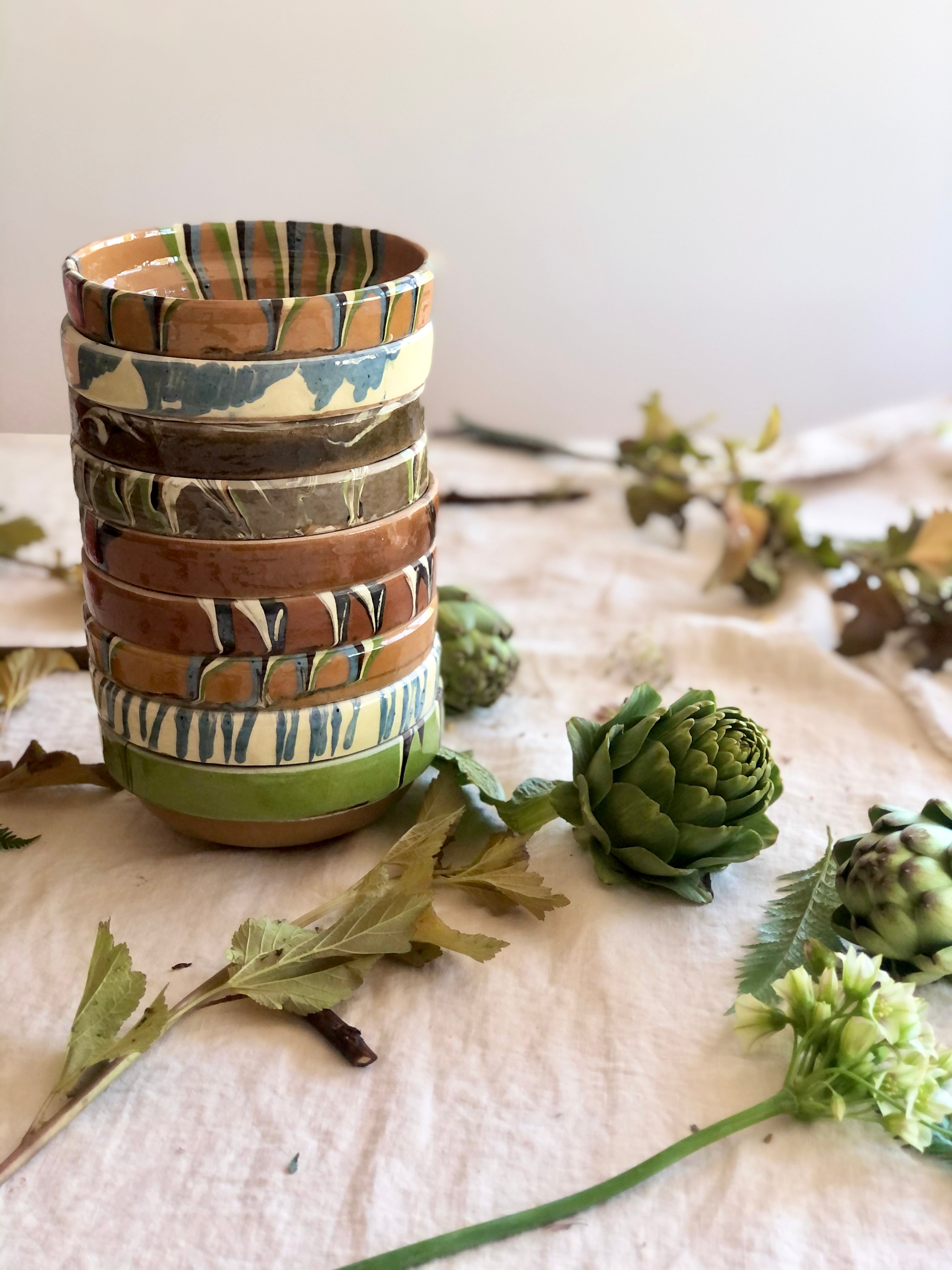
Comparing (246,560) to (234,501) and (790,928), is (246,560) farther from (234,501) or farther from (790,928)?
(790,928)

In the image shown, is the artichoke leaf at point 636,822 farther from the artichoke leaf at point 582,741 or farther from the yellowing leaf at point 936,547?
the yellowing leaf at point 936,547

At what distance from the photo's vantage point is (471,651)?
0.74 m

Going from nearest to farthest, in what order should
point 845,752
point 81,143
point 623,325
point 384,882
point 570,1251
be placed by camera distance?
point 570,1251 < point 384,882 < point 845,752 < point 81,143 < point 623,325

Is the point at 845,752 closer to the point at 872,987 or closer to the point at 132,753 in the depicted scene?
the point at 872,987

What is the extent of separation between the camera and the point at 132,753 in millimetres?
569

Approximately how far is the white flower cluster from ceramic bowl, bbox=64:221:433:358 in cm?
33

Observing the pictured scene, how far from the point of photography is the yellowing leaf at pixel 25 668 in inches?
28.9

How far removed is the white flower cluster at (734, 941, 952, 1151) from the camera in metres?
0.43

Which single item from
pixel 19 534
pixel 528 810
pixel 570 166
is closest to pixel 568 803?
pixel 528 810

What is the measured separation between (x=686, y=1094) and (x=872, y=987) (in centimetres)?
9

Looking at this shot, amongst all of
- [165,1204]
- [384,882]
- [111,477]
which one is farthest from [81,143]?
[165,1204]

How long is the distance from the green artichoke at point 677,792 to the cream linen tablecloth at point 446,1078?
1.1 inches

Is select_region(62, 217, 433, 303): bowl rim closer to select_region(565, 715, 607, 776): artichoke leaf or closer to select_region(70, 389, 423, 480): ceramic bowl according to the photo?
select_region(70, 389, 423, 480): ceramic bowl

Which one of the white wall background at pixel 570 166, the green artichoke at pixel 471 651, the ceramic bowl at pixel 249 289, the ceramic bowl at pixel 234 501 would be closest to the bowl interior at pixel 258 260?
the ceramic bowl at pixel 249 289
